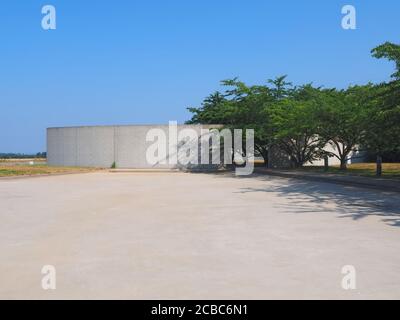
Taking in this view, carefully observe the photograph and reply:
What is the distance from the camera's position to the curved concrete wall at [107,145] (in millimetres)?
40750

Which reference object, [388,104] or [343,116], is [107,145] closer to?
[343,116]

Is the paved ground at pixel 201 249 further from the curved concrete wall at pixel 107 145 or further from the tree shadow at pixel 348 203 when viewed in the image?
the curved concrete wall at pixel 107 145

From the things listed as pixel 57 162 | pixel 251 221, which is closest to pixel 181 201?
pixel 251 221

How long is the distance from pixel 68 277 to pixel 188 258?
5.73 feet

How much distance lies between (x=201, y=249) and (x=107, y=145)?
35.2m

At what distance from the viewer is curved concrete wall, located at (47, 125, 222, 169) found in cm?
4075

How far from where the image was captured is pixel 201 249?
7.38 m

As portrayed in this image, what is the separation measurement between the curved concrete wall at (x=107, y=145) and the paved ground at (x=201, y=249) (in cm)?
2696

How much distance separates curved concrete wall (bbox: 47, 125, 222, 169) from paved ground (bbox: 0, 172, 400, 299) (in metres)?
27.0

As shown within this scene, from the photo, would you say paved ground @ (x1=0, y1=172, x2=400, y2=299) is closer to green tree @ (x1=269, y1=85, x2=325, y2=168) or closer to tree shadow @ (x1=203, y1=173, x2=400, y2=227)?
tree shadow @ (x1=203, y1=173, x2=400, y2=227)

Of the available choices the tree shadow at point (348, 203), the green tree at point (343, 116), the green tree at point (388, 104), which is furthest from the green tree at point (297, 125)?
the tree shadow at point (348, 203)

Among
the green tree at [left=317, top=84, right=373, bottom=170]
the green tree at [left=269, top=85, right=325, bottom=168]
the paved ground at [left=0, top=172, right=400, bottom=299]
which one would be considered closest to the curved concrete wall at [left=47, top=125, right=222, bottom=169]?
the green tree at [left=269, top=85, right=325, bottom=168]

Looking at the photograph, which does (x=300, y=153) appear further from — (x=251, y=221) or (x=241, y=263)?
(x=241, y=263)

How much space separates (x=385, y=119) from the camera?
19.3m
